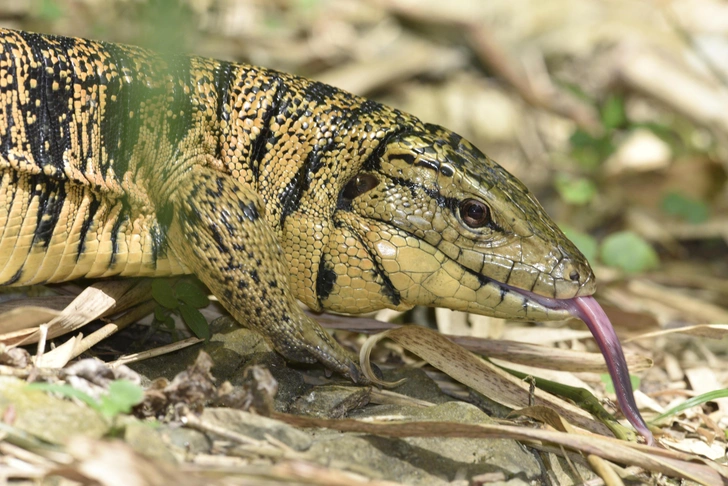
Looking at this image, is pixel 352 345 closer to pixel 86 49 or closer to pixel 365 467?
pixel 365 467

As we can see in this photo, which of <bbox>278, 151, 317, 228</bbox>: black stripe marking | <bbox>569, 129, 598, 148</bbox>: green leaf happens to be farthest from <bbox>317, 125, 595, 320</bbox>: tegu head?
<bbox>569, 129, 598, 148</bbox>: green leaf

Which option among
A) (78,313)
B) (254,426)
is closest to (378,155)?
(254,426)

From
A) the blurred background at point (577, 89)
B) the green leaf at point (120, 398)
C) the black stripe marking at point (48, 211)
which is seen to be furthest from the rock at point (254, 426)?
the blurred background at point (577, 89)

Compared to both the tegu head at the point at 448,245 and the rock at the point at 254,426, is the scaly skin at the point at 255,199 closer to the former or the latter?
the tegu head at the point at 448,245

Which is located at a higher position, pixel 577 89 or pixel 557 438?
pixel 577 89

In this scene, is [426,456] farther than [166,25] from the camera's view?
Yes

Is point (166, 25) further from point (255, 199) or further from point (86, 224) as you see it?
point (86, 224)
